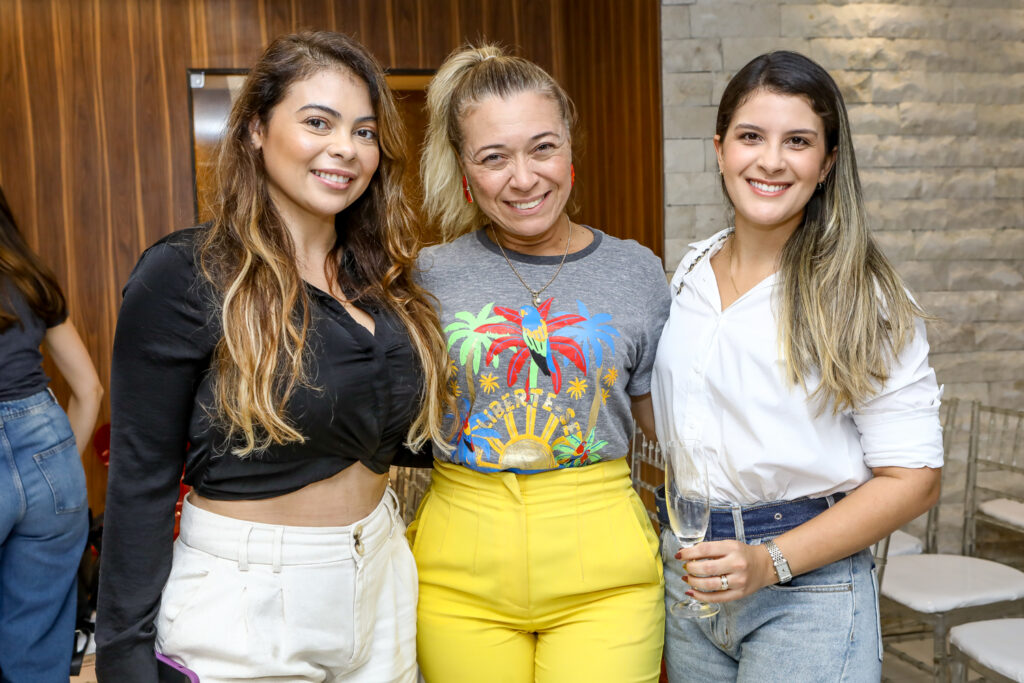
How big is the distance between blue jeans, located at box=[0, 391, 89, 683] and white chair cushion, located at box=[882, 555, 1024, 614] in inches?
104

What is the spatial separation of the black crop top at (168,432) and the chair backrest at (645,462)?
0.74 metres

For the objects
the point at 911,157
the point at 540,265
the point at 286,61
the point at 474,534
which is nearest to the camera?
the point at 286,61

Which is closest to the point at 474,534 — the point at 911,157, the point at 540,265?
the point at 540,265

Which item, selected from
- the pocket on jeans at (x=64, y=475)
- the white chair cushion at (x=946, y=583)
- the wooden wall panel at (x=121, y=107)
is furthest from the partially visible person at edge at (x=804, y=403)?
the wooden wall panel at (x=121, y=107)

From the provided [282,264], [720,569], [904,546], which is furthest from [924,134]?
[282,264]

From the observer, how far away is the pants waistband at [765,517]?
1.61m

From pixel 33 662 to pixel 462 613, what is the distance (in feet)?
5.69

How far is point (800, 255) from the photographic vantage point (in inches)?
64.5

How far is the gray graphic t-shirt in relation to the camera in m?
1.76

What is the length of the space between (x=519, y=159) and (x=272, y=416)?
72 cm

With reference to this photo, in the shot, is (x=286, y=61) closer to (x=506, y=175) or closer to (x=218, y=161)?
(x=218, y=161)

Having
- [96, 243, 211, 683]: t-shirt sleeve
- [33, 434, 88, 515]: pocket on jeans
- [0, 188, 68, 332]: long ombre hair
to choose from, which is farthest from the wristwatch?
[0, 188, 68, 332]: long ombre hair

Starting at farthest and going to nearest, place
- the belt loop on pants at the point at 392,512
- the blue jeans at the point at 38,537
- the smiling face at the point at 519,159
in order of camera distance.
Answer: the blue jeans at the point at 38,537, the smiling face at the point at 519,159, the belt loop on pants at the point at 392,512

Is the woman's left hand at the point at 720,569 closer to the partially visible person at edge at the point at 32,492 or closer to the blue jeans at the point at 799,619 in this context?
the blue jeans at the point at 799,619
